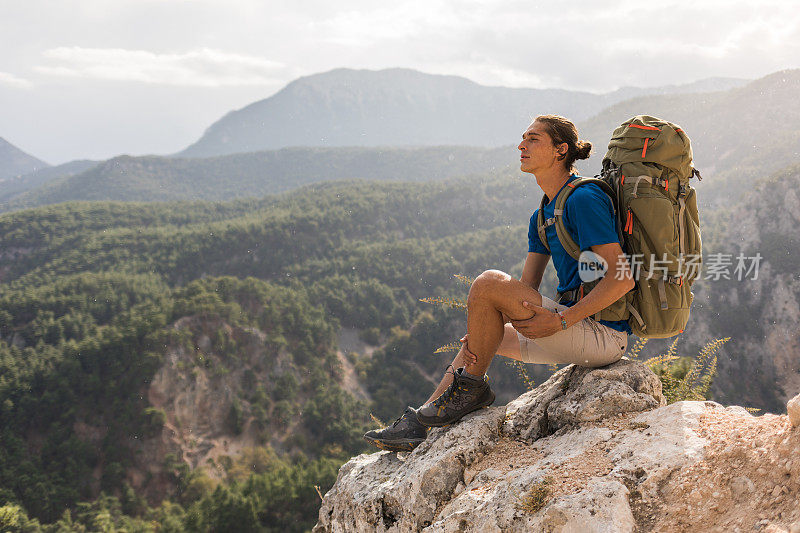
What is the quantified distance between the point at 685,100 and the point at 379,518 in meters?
160

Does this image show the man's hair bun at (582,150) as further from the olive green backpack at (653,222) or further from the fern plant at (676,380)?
the fern plant at (676,380)

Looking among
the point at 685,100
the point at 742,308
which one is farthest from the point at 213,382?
the point at 685,100

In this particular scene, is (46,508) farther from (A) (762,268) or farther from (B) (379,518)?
(A) (762,268)

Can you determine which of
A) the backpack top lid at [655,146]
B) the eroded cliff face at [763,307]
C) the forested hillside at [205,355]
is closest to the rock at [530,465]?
the backpack top lid at [655,146]

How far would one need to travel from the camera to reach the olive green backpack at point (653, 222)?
10.4 feet

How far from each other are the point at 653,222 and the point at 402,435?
8.26ft

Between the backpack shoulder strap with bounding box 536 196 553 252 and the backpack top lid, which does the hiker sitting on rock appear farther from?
the backpack top lid

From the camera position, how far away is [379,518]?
3.58 meters

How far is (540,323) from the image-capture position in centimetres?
321

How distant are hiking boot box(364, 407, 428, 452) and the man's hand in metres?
1.35

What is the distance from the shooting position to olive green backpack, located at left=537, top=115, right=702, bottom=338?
3.17m

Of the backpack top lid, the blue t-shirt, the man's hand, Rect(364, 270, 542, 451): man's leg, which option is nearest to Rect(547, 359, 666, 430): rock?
the blue t-shirt

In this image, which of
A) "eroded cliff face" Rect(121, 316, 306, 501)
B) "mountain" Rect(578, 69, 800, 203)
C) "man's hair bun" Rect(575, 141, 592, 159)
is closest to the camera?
"man's hair bun" Rect(575, 141, 592, 159)

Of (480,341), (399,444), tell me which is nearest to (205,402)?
(399,444)
